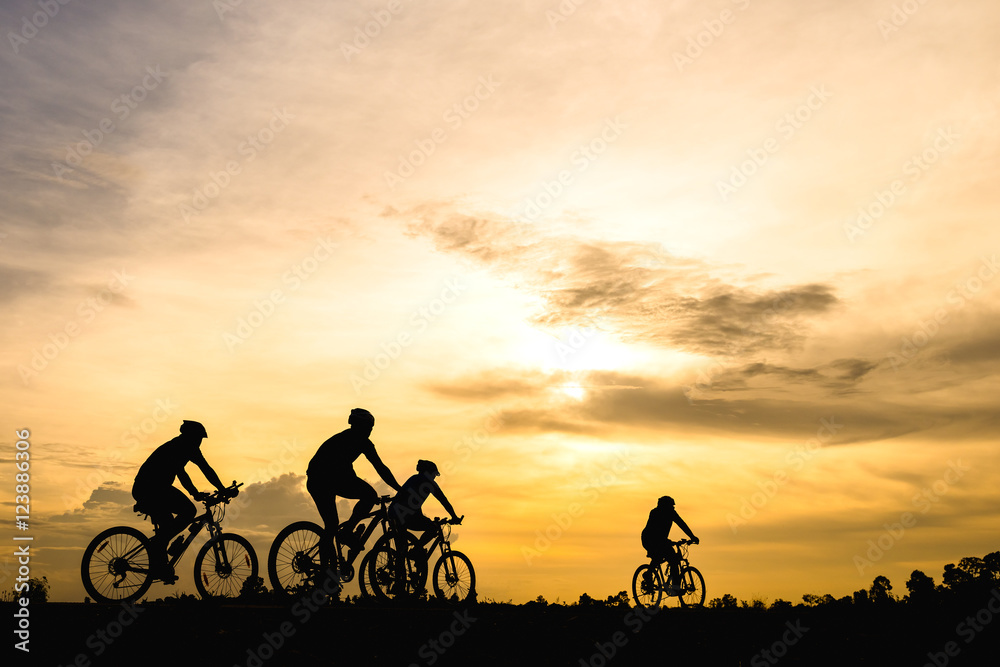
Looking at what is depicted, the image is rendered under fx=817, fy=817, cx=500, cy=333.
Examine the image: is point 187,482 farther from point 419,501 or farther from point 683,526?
point 683,526

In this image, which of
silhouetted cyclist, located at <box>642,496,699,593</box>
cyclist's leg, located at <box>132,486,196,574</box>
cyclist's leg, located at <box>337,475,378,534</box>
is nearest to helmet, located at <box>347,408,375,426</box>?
cyclist's leg, located at <box>337,475,378,534</box>

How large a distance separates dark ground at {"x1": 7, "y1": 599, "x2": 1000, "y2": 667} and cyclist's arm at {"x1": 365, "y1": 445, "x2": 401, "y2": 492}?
1.99 meters

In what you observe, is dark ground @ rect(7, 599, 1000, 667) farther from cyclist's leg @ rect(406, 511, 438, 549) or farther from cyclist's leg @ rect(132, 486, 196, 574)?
cyclist's leg @ rect(406, 511, 438, 549)

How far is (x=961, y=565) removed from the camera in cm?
3100

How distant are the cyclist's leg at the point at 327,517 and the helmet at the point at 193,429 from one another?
1740 mm

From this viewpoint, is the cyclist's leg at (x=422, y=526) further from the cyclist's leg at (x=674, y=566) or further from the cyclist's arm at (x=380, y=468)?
the cyclist's leg at (x=674, y=566)

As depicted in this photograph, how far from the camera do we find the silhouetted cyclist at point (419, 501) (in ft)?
42.8

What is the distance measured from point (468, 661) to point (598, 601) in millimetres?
6769

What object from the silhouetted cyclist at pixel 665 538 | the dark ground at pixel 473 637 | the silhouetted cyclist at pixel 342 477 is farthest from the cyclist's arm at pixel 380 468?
the silhouetted cyclist at pixel 665 538

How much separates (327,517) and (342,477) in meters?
0.67

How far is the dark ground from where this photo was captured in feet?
28.5

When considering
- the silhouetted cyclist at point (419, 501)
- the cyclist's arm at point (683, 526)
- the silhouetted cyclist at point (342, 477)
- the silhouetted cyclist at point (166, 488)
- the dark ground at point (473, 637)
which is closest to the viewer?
the dark ground at point (473, 637)

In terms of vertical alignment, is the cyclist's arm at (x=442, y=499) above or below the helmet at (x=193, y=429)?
below

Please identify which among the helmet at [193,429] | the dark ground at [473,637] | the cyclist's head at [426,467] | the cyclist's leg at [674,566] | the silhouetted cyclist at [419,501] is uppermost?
the helmet at [193,429]
